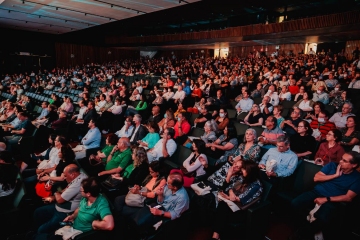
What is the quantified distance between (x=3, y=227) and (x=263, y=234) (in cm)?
243

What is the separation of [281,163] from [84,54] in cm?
1891

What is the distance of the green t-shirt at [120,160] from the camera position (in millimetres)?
3245

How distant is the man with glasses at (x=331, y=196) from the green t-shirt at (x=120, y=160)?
195 centimetres

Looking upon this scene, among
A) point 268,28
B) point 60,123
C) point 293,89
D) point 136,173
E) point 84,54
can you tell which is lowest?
point 136,173

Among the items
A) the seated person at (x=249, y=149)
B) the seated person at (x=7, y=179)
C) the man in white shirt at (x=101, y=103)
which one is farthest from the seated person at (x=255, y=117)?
the man in white shirt at (x=101, y=103)

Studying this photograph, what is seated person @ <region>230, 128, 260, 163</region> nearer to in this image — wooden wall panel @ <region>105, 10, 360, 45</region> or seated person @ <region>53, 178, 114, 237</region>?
seated person @ <region>53, 178, 114, 237</region>

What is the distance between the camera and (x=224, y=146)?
352cm

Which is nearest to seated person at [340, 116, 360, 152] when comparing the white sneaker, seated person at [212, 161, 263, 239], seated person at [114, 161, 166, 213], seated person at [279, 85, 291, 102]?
the white sneaker

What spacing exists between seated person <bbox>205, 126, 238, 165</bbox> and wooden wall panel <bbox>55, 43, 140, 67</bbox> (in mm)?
17370

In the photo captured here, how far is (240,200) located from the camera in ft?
8.10

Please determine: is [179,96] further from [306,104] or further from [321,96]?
[321,96]

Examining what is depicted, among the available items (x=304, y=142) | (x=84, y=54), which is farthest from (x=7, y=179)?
(x=84, y=54)

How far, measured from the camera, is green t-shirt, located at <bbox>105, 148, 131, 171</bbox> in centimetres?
324

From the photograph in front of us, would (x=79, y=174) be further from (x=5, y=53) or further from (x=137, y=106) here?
(x=5, y=53)
